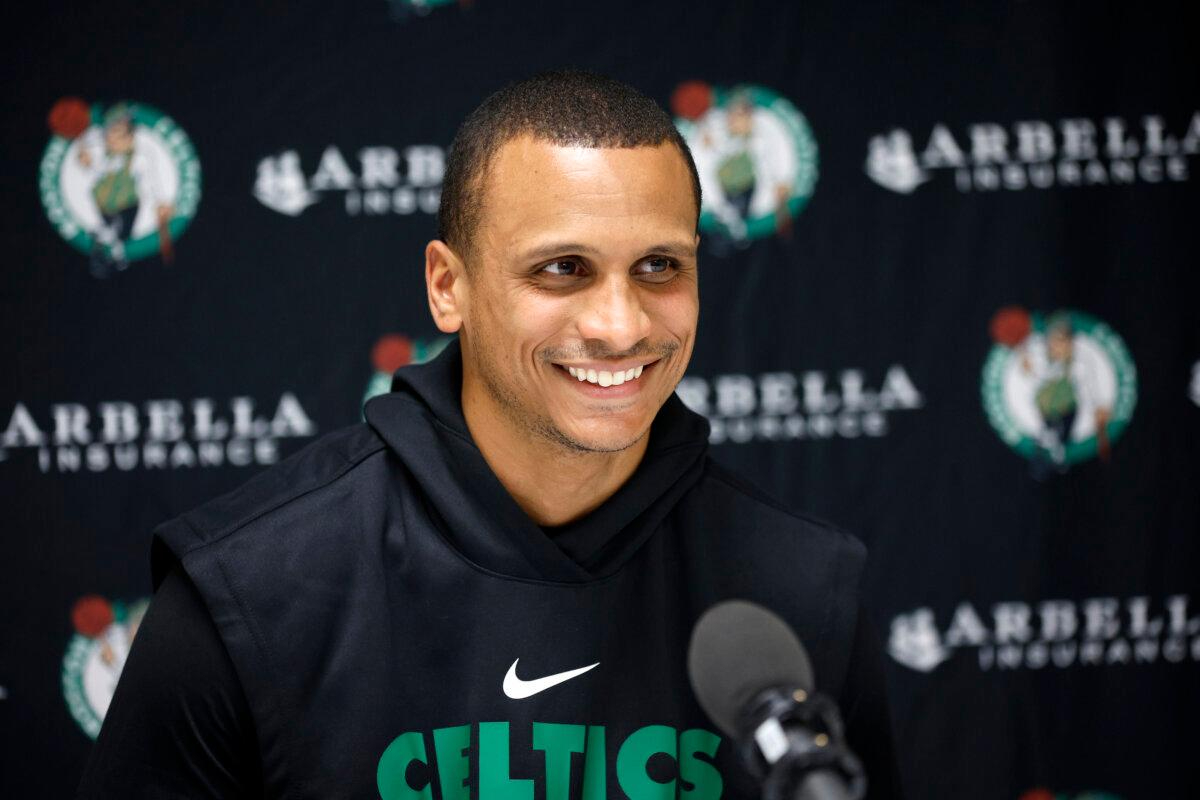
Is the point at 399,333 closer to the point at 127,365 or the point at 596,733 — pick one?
the point at 127,365

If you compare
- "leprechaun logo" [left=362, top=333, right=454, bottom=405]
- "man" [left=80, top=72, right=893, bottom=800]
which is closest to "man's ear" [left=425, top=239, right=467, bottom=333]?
"man" [left=80, top=72, right=893, bottom=800]

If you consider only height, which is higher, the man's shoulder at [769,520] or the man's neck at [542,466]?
the man's neck at [542,466]

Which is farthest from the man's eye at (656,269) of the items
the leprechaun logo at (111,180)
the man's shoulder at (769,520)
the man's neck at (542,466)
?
the leprechaun logo at (111,180)

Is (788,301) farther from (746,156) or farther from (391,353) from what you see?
(391,353)

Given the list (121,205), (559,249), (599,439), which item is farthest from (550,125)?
(121,205)

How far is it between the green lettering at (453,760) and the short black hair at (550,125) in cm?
56

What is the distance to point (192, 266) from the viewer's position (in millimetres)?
2229

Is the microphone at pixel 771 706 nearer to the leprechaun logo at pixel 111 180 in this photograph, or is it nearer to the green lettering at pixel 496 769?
the green lettering at pixel 496 769

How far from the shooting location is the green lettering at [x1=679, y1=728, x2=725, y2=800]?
1422 millimetres

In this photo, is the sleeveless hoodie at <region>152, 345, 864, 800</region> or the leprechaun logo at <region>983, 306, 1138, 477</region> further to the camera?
the leprechaun logo at <region>983, 306, 1138, 477</region>

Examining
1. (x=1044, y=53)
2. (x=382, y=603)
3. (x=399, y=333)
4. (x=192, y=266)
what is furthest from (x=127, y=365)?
(x=1044, y=53)

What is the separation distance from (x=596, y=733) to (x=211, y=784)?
43 centimetres

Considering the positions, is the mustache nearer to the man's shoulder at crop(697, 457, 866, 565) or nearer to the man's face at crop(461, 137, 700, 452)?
the man's face at crop(461, 137, 700, 452)

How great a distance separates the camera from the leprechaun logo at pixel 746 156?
2.31m
